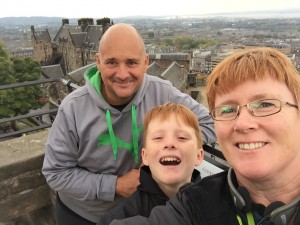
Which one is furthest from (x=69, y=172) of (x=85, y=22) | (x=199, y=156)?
(x=85, y=22)

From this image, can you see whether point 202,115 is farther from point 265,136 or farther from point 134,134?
point 265,136

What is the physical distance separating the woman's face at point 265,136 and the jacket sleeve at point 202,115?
3.59 ft

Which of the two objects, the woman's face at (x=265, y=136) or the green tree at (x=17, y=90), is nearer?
the woman's face at (x=265, y=136)

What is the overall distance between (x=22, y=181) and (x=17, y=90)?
2770 cm

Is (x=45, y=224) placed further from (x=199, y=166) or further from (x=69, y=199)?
(x=199, y=166)

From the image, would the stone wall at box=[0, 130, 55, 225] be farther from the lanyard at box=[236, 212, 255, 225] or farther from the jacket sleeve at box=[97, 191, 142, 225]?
the lanyard at box=[236, 212, 255, 225]

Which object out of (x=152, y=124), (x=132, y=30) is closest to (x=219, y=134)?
(x=152, y=124)

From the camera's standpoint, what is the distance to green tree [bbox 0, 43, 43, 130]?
28812mm

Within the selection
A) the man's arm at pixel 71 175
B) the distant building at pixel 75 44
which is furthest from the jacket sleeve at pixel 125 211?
the distant building at pixel 75 44

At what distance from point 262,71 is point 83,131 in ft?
4.80

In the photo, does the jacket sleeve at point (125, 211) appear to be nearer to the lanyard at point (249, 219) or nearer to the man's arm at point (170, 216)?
the man's arm at point (170, 216)

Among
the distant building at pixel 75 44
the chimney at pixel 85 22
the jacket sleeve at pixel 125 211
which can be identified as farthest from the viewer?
the chimney at pixel 85 22

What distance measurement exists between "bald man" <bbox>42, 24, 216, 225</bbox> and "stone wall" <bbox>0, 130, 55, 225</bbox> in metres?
1.07

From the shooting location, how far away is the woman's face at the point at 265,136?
1.43 m
